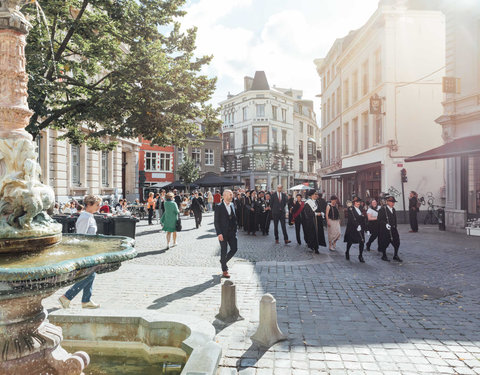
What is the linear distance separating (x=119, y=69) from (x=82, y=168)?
12.6 meters

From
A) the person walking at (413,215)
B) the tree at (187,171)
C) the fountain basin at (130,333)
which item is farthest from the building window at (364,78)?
the fountain basin at (130,333)

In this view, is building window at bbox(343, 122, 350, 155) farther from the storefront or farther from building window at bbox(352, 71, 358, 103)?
the storefront

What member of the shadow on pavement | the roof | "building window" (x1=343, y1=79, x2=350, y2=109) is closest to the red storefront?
the roof

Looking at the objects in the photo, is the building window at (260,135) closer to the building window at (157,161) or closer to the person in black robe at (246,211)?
the building window at (157,161)

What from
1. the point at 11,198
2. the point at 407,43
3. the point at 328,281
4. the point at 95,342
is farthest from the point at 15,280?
the point at 407,43

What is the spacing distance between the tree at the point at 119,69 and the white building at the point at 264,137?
41176mm

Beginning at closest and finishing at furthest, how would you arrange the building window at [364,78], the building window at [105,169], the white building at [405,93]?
the white building at [405,93], the building window at [364,78], the building window at [105,169]

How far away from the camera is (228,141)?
59906 mm

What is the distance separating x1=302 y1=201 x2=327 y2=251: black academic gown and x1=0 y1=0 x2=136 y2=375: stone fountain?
775 cm

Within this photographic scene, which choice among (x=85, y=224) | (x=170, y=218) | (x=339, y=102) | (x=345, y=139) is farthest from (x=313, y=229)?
(x=339, y=102)

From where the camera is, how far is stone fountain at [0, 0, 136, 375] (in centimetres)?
260

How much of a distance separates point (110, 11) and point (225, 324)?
→ 441 inches

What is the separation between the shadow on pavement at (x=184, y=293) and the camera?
560 centimetres

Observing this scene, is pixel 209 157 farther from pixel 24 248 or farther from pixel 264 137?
pixel 24 248
